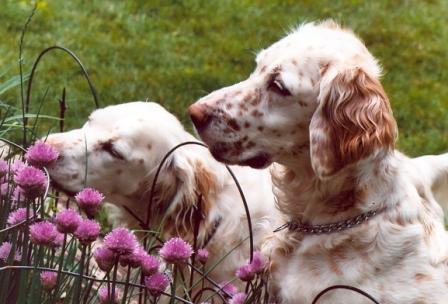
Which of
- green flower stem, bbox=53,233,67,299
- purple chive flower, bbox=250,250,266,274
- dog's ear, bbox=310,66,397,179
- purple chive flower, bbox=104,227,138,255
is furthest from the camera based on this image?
dog's ear, bbox=310,66,397,179

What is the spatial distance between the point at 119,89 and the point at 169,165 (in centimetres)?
287

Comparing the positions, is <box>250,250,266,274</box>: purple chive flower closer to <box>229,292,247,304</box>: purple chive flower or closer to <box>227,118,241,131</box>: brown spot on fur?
<box>229,292,247,304</box>: purple chive flower

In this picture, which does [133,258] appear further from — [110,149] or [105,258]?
[110,149]

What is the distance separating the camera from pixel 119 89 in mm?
6973

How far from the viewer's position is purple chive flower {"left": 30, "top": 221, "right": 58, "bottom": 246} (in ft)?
8.21

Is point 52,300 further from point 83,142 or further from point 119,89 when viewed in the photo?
point 119,89

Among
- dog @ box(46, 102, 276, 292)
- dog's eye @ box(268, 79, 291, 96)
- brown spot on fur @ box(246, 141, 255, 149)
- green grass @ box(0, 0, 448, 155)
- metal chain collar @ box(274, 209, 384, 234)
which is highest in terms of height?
dog's eye @ box(268, 79, 291, 96)

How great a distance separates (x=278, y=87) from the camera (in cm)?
345

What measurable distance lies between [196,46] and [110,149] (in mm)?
4041

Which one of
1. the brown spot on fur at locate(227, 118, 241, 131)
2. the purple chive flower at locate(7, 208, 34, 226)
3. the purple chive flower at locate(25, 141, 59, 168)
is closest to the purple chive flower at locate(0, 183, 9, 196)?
the purple chive flower at locate(7, 208, 34, 226)

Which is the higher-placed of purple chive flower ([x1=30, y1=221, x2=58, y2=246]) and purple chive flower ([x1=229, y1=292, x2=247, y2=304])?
purple chive flower ([x1=30, y1=221, x2=58, y2=246])

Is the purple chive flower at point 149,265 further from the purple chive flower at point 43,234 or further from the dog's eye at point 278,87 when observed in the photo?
the dog's eye at point 278,87

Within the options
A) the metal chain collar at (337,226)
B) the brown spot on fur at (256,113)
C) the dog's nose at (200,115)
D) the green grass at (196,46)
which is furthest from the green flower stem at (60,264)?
the green grass at (196,46)

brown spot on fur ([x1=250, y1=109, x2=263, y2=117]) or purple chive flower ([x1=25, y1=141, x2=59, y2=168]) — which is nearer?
purple chive flower ([x1=25, y1=141, x2=59, y2=168])
